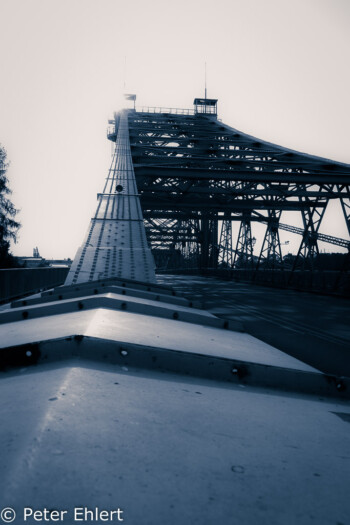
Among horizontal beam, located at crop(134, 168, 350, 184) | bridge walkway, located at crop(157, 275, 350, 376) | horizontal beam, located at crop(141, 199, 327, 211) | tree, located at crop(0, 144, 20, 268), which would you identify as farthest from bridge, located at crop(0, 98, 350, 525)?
tree, located at crop(0, 144, 20, 268)

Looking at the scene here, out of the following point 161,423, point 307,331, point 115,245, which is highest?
point 115,245

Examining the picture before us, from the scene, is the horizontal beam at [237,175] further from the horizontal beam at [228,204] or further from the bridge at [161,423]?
the bridge at [161,423]

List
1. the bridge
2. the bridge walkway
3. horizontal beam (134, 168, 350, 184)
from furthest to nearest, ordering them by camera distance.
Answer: horizontal beam (134, 168, 350, 184)
the bridge walkway
the bridge

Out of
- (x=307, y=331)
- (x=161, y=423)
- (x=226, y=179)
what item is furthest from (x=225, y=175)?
(x=161, y=423)

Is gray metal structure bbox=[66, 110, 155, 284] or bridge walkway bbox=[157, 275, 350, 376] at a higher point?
gray metal structure bbox=[66, 110, 155, 284]

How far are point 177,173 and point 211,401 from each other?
12920 millimetres

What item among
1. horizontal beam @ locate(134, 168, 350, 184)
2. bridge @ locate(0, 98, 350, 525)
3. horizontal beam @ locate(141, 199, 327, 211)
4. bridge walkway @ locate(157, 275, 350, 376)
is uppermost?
horizontal beam @ locate(141, 199, 327, 211)

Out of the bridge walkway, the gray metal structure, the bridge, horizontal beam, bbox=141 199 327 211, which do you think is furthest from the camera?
horizontal beam, bbox=141 199 327 211

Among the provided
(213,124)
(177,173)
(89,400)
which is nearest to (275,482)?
(89,400)

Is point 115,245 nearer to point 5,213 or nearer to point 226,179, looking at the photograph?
point 226,179

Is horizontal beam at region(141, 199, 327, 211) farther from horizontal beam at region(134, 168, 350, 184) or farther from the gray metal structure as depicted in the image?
the gray metal structure

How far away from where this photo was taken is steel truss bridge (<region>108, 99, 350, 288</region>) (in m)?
14.6

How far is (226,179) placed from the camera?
1443cm

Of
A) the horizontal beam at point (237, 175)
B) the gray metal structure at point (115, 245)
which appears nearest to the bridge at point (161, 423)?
the gray metal structure at point (115, 245)
